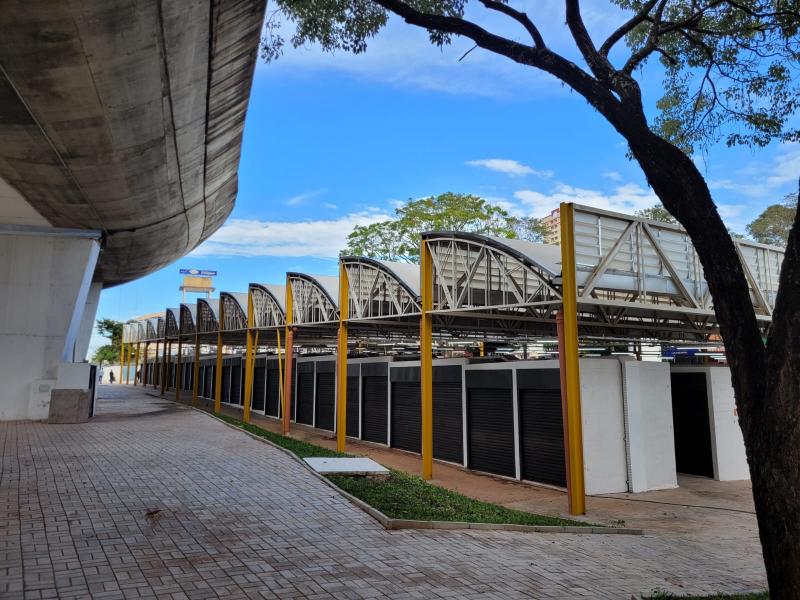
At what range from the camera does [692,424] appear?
1376cm

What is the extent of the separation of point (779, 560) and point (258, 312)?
2028 centimetres

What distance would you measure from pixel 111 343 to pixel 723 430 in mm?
72263

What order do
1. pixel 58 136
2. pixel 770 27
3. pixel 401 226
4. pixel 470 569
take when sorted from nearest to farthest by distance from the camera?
1. pixel 470 569
2. pixel 770 27
3. pixel 58 136
4. pixel 401 226

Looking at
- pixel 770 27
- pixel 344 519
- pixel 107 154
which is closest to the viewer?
pixel 344 519

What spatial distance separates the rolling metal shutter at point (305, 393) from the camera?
73.5 feet

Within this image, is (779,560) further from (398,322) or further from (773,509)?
(398,322)

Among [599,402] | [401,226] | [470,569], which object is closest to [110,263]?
[401,226]

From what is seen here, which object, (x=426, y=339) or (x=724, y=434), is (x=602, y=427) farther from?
(x=426, y=339)

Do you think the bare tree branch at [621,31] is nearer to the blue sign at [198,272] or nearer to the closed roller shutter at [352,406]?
the closed roller shutter at [352,406]

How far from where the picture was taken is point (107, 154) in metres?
12.3

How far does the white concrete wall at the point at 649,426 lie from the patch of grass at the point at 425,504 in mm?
3586

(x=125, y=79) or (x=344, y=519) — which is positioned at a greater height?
(x=125, y=79)

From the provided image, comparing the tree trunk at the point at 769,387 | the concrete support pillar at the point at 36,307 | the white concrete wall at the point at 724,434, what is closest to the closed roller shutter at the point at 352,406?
the concrete support pillar at the point at 36,307

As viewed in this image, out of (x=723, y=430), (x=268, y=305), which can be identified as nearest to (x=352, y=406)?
(x=268, y=305)
